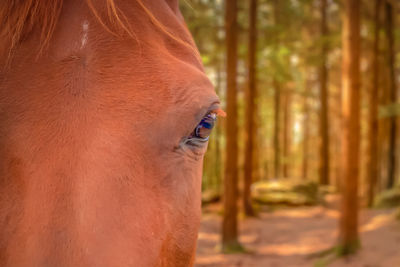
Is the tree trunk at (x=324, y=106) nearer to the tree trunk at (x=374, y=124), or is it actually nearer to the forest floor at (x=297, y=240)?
the tree trunk at (x=374, y=124)

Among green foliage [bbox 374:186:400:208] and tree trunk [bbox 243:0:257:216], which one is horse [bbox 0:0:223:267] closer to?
tree trunk [bbox 243:0:257:216]

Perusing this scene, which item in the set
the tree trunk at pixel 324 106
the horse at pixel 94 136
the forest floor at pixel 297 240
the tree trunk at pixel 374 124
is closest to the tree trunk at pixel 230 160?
the forest floor at pixel 297 240

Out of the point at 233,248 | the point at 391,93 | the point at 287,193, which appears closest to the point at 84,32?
the point at 233,248

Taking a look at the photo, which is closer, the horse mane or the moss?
the horse mane

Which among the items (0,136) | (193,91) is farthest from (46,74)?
(193,91)

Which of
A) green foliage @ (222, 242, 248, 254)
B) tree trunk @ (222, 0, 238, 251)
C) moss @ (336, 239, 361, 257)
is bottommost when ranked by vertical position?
green foliage @ (222, 242, 248, 254)

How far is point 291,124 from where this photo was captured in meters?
40.6

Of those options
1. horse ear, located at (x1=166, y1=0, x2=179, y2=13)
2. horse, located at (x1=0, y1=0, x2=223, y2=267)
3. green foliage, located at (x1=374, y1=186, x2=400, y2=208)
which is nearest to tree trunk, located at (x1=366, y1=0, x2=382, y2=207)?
green foliage, located at (x1=374, y1=186, x2=400, y2=208)

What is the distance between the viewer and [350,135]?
316 inches

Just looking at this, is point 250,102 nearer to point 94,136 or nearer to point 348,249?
point 348,249

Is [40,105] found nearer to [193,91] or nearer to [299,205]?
[193,91]

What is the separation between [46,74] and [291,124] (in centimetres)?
4078

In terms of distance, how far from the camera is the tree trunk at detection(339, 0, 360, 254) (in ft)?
26.4

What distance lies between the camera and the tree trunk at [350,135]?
8039mm
